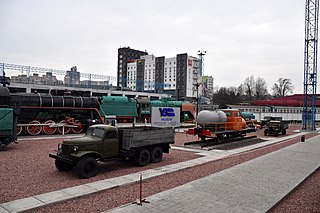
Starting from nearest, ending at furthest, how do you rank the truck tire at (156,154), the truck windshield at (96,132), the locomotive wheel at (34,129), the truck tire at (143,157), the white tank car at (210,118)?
1. the truck windshield at (96,132)
2. the truck tire at (143,157)
3. the truck tire at (156,154)
4. the white tank car at (210,118)
5. the locomotive wheel at (34,129)

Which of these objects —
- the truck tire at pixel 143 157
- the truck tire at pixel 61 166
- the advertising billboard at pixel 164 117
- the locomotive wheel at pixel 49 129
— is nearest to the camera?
the truck tire at pixel 61 166

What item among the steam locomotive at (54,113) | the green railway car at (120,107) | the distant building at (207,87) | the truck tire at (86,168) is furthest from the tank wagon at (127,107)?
the distant building at (207,87)

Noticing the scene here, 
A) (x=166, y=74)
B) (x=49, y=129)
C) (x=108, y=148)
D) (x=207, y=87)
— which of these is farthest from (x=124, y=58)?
(x=108, y=148)

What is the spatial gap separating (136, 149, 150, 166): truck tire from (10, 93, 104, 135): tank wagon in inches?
427

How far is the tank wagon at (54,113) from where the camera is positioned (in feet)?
61.5

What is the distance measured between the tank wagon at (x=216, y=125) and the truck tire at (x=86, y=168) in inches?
392

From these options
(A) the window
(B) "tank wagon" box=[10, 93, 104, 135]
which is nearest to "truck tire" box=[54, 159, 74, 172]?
(A) the window

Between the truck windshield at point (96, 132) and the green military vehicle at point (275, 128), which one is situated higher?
the truck windshield at point (96, 132)

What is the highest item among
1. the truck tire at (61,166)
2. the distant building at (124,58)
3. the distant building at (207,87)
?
the distant building at (124,58)

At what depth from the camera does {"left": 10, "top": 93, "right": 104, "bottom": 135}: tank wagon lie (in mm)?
18750

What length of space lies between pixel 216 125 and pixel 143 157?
873cm

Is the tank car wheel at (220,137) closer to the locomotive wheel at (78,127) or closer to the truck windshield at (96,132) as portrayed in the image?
the truck windshield at (96,132)

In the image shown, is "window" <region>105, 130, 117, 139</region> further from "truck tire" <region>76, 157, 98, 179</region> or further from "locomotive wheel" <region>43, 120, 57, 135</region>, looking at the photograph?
"locomotive wheel" <region>43, 120, 57, 135</region>

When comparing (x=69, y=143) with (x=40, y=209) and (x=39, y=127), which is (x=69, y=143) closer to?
(x=40, y=209)
